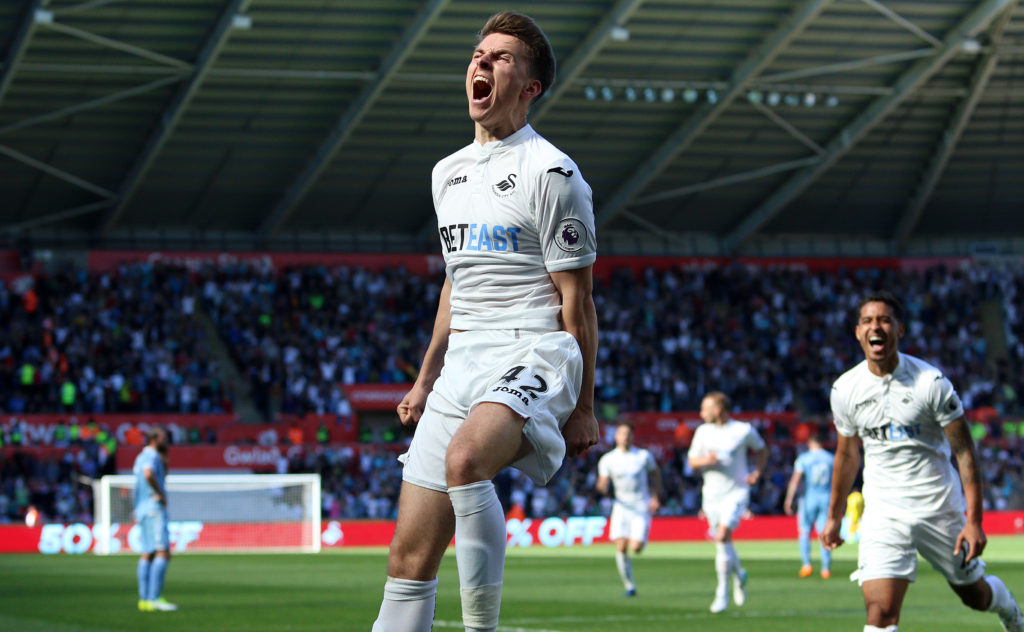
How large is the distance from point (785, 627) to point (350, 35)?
78.1 ft

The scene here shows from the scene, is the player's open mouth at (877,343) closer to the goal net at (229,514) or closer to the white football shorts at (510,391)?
the white football shorts at (510,391)

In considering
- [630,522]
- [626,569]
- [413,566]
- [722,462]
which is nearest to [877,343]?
[413,566]

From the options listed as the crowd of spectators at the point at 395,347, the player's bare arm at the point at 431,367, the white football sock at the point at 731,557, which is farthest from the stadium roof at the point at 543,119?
Result: the player's bare arm at the point at 431,367

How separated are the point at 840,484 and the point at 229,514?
893 inches

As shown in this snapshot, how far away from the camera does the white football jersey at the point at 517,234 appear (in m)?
4.83

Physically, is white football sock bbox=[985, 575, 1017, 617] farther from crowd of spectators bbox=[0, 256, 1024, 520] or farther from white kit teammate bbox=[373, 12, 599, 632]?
crowd of spectators bbox=[0, 256, 1024, 520]

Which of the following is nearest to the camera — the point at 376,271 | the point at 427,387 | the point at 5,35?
the point at 427,387

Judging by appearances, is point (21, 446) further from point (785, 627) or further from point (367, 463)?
point (785, 627)

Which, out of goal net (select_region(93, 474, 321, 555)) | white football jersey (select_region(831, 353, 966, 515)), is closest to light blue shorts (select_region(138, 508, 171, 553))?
white football jersey (select_region(831, 353, 966, 515))

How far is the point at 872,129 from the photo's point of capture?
4222cm

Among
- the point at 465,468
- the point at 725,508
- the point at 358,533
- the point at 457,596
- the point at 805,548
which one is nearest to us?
the point at 465,468

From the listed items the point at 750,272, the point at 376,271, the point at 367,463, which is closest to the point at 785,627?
the point at 367,463

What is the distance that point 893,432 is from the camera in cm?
791

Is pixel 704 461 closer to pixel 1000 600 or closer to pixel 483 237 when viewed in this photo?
pixel 1000 600
